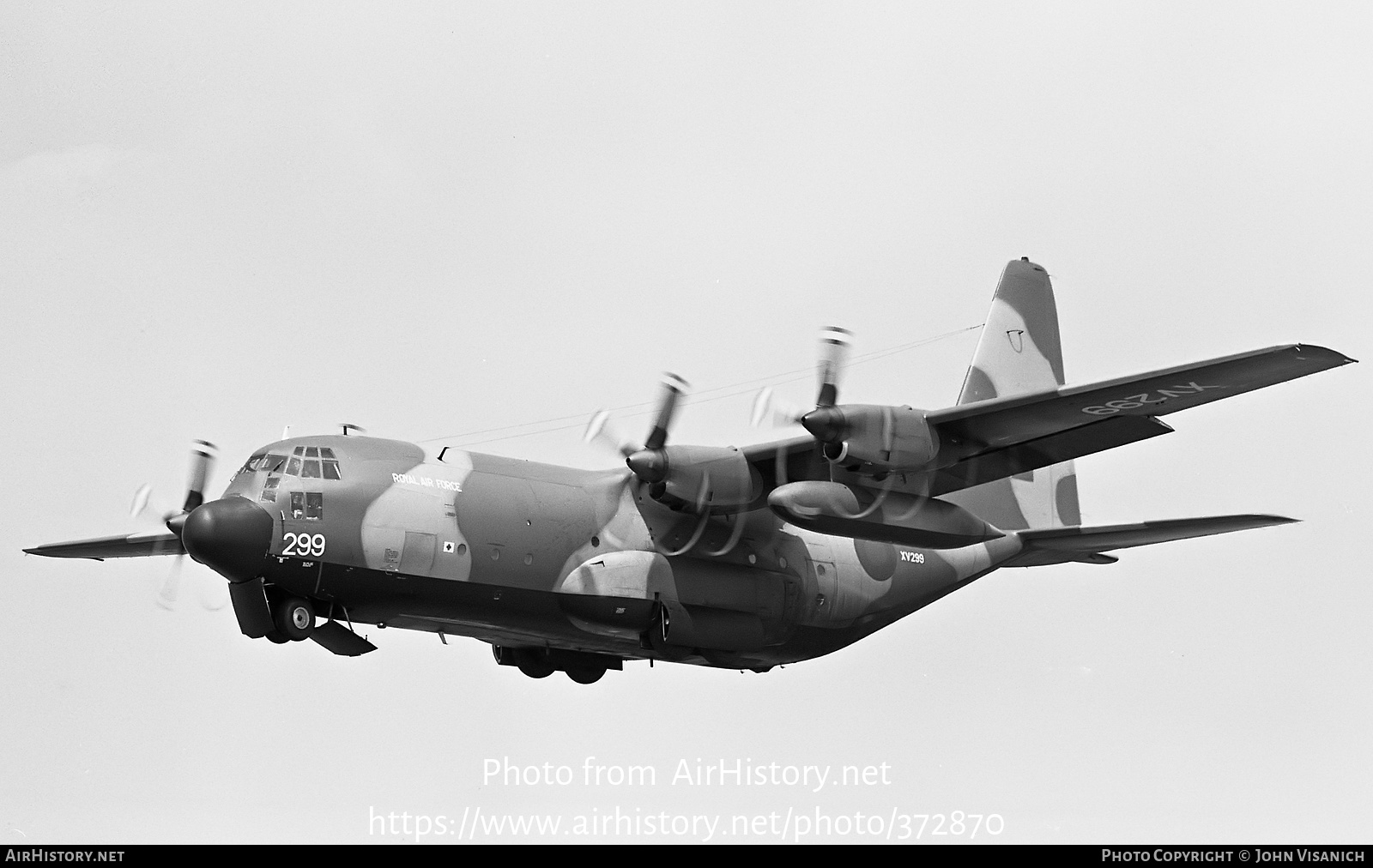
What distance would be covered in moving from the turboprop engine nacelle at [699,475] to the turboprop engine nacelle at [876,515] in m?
0.43

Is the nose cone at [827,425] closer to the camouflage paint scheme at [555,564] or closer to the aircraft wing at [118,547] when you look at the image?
the camouflage paint scheme at [555,564]

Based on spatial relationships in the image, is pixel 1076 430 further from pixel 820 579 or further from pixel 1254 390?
pixel 820 579

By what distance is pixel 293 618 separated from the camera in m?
16.9

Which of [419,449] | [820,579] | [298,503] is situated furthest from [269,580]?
[820,579]

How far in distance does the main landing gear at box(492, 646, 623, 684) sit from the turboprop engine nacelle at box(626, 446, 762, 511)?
2602mm

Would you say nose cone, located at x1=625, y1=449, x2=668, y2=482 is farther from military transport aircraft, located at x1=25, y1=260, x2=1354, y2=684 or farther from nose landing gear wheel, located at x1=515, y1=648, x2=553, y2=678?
nose landing gear wheel, located at x1=515, y1=648, x2=553, y2=678

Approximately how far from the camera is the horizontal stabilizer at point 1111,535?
18.2 metres

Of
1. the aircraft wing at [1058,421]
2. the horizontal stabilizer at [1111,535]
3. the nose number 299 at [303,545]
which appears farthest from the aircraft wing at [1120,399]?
the nose number 299 at [303,545]

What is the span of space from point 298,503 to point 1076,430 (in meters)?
8.20

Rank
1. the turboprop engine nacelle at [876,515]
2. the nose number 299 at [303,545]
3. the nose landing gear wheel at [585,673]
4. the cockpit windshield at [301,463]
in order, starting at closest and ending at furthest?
the nose number 299 at [303,545], the cockpit windshield at [301,463], the turboprop engine nacelle at [876,515], the nose landing gear wheel at [585,673]

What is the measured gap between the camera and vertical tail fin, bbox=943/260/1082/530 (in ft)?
72.0

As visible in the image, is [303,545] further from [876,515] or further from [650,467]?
[876,515]

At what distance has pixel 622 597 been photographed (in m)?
18.4

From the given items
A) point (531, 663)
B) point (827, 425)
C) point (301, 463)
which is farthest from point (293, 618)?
point (827, 425)
